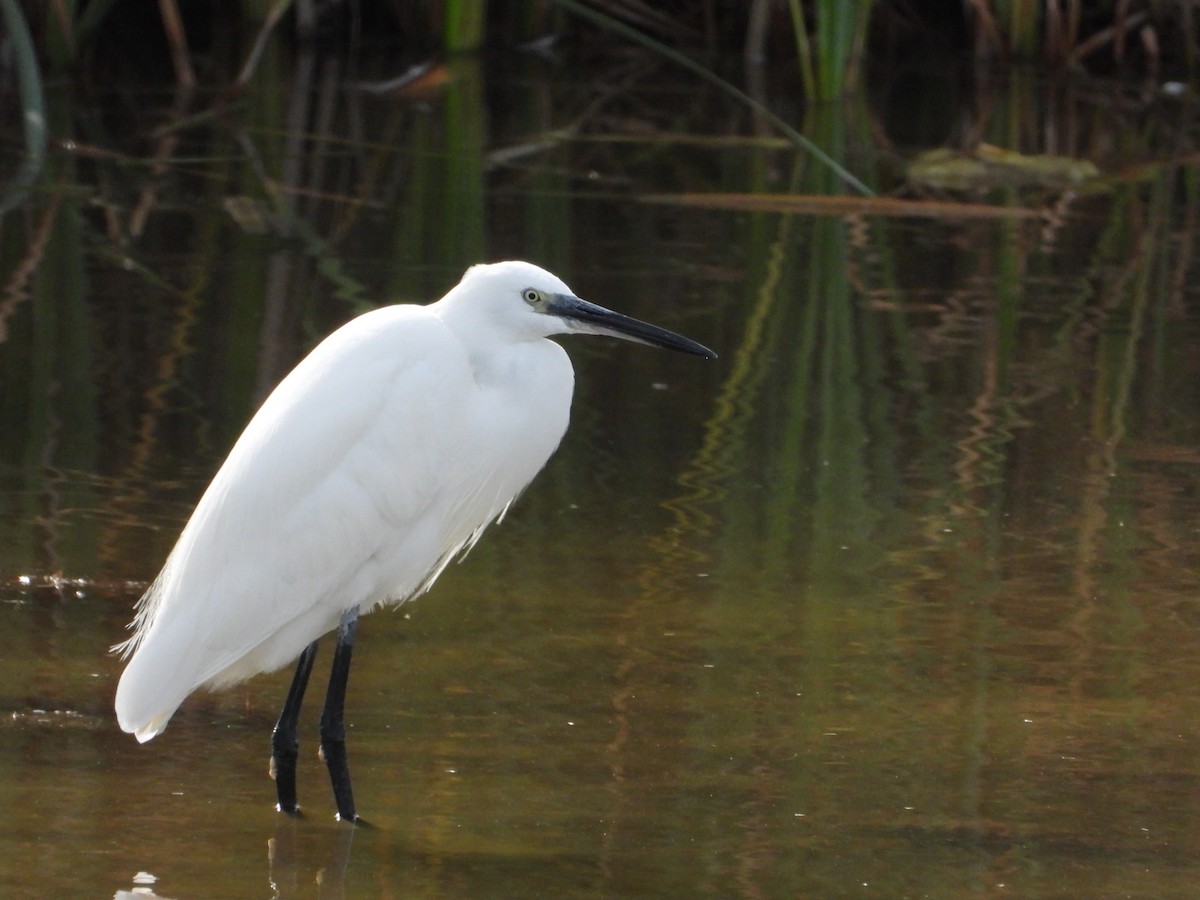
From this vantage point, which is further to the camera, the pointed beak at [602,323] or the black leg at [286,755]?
the pointed beak at [602,323]

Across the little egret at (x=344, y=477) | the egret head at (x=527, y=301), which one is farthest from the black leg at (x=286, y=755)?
the egret head at (x=527, y=301)

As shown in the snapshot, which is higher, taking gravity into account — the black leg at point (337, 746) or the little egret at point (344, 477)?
the little egret at point (344, 477)

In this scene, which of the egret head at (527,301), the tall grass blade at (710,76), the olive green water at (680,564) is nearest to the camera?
the olive green water at (680,564)

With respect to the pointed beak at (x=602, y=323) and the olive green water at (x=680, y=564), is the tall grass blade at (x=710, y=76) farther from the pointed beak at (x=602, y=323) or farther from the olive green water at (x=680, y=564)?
the pointed beak at (x=602, y=323)

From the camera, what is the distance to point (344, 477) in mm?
2969

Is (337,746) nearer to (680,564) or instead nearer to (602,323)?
(602,323)

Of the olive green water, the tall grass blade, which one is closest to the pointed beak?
the olive green water

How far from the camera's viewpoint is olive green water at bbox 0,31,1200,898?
9.34ft

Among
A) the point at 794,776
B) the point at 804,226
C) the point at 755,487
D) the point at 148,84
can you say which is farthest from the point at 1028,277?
the point at 148,84

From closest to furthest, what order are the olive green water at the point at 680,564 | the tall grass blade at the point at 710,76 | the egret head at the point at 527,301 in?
1. the olive green water at the point at 680,564
2. the egret head at the point at 527,301
3. the tall grass blade at the point at 710,76

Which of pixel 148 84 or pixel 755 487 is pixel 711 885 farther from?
pixel 148 84

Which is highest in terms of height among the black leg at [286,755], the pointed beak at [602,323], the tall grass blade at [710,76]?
the tall grass blade at [710,76]

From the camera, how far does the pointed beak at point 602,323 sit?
299cm

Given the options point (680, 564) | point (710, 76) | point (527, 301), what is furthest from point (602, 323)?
point (710, 76)
